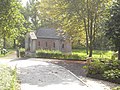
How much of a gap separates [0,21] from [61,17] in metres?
12.4

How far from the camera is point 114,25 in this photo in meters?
20.3

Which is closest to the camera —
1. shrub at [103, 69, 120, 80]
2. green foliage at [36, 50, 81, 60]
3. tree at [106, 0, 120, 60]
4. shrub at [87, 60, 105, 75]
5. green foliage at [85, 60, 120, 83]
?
shrub at [103, 69, 120, 80]

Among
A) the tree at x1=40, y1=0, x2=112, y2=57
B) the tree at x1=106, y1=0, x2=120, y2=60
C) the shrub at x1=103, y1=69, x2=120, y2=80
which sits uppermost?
the tree at x1=40, y1=0, x2=112, y2=57

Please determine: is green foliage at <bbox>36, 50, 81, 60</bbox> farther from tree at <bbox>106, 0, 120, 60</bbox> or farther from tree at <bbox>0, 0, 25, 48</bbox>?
tree at <bbox>0, 0, 25, 48</bbox>

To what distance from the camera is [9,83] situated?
28.9 ft

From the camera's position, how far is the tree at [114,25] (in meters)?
20.3

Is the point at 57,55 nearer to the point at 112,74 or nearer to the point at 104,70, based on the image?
the point at 104,70

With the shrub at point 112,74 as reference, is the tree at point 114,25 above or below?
above

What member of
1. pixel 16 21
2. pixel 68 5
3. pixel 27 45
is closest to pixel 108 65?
pixel 16 21

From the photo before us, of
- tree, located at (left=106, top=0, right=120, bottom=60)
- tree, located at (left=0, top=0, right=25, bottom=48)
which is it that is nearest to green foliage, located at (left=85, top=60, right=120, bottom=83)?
tree, located at (left=106, top=0, right=120, bottom=60)

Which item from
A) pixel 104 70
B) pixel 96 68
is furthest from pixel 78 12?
pixel 104 70

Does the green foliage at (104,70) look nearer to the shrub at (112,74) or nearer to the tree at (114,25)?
the shrub at (112,74)

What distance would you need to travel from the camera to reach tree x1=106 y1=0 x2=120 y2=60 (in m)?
20.3

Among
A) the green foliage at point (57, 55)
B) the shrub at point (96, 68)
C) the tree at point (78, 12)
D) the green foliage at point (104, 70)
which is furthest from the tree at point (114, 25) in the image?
the green foliage at point (57, 55)
